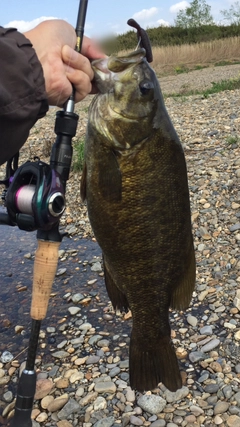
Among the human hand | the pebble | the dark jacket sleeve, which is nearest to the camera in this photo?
the dark jacket sleeve

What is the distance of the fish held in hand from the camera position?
2096mm

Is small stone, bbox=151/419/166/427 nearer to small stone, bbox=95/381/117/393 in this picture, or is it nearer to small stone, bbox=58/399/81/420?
small stone, bbox=95/381/117/393

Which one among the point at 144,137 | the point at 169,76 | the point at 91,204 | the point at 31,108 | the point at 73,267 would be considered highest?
the point at 31,108

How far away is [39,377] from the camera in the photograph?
3.56 m

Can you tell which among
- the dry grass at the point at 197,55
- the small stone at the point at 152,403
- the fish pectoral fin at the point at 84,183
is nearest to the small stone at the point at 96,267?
the small stone at the point at 152,403

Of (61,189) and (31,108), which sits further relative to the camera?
(61,189)

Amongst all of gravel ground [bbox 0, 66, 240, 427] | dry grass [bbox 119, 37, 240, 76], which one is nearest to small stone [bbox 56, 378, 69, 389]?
gravel ground [bbox 0, 66, 240, 427]

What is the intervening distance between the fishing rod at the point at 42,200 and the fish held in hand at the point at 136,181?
6.8 inches

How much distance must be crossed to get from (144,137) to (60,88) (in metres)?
0.45

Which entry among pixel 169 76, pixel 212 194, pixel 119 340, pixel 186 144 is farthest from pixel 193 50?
pixel 119 340

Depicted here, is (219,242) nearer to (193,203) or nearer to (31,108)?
(193,203)

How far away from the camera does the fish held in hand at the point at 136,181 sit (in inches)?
82.5

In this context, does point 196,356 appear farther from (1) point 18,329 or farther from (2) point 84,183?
(2) point 84,183

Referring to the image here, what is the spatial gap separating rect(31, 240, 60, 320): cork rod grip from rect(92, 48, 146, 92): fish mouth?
943 mm
